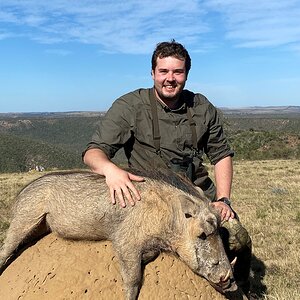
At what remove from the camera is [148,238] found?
4262mm

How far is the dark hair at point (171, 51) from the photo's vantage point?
17.4 feet

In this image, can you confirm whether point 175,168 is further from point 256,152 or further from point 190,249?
point 256,152

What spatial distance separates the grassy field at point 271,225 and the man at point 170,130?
216cm

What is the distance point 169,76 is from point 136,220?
1825 mm

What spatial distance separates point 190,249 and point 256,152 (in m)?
50.4

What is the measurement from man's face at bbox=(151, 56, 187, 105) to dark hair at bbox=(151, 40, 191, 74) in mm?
43

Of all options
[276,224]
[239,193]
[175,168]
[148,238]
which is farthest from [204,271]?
[239,193]

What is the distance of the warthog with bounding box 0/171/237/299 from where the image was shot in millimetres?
4215

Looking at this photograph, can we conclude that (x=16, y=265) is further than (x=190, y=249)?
Yes

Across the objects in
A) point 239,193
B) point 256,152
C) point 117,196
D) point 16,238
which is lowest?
point 256,152

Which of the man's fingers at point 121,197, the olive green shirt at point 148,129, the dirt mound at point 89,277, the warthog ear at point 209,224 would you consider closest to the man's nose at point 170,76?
the olive green shirt at point 148,129

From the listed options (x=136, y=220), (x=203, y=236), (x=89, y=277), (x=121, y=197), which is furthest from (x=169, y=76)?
(x=89, y=277)

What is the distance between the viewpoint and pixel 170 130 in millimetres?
5668

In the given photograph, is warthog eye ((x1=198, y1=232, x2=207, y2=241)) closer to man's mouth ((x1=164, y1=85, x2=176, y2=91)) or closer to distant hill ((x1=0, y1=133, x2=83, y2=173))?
man's mouth ((x1=164, y1=85, x2=176, y2=91))
